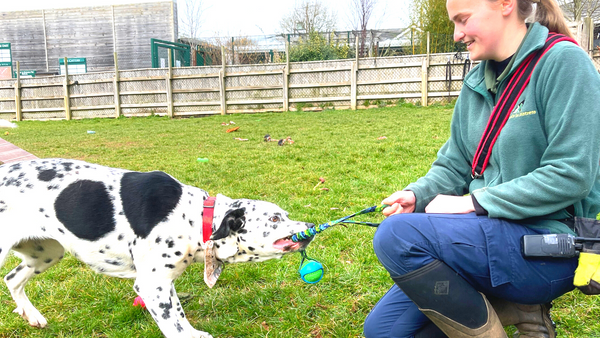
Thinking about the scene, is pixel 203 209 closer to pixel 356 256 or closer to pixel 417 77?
pixel 356 256

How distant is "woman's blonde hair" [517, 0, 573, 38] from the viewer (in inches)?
70.8

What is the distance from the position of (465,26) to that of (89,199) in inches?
87.1

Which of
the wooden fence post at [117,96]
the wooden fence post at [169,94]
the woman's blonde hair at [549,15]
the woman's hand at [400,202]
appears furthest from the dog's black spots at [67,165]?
the wooden fence post at [117,96]

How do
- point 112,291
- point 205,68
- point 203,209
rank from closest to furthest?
point 203,209 → point 112,291 → point 205,68

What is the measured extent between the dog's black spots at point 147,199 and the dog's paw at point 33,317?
0.93 m

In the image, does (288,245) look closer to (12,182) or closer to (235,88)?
(12,182)

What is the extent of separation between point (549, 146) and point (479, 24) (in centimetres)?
58

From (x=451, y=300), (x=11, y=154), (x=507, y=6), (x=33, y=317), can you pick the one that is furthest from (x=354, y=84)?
(x=451, y=300)

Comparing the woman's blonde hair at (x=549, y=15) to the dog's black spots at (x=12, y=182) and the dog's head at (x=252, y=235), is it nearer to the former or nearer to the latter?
the dog's head at (x=252, y=235)

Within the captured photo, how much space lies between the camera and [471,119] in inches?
80.0

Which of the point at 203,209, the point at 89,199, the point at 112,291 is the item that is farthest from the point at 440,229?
the point at 112,291

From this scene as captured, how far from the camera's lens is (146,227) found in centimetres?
244

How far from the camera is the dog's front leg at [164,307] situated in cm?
237

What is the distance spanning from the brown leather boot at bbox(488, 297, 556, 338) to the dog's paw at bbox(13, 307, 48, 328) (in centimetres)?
264
